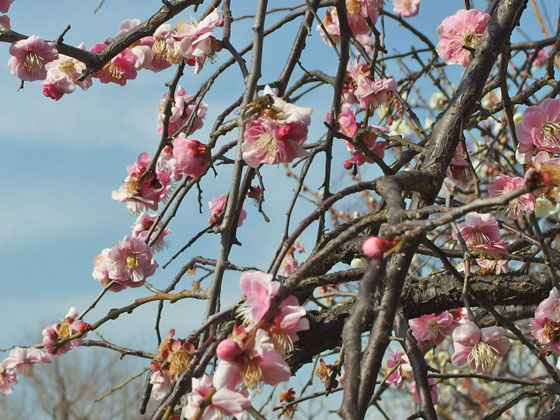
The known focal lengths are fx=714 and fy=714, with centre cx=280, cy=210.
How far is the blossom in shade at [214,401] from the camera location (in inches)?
34.8

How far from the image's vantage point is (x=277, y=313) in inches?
36.0

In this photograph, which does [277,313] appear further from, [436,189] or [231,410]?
[436,189]

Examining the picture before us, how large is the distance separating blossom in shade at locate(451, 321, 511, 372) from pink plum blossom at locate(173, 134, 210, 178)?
0.62 meters

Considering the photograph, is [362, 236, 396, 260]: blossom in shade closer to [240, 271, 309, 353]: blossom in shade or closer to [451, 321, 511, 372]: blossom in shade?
[240, 271, 309, 353]: blossom in shade

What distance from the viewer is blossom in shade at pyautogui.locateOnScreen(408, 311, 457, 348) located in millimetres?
1929

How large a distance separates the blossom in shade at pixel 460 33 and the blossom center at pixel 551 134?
41 cm

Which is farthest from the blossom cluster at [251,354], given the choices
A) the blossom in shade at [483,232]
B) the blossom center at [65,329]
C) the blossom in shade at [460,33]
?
the blossom in shade at [460,33]

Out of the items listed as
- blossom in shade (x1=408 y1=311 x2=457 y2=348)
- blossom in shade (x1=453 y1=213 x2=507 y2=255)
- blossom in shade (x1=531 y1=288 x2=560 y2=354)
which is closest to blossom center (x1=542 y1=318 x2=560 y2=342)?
blossom in shade (x1=531 y1=288 x2=560 y2=354)

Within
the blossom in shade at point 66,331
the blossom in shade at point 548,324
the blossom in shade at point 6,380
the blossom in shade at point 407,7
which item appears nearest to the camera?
the blossom in shade at point 66,331

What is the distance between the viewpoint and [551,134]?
1.59m

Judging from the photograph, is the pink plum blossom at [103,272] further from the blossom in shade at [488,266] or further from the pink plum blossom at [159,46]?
the blossom in shade at [488,266]

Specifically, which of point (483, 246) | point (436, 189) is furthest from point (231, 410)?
point (483, 246)

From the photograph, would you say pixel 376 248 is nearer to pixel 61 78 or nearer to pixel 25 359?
pixel 61 78

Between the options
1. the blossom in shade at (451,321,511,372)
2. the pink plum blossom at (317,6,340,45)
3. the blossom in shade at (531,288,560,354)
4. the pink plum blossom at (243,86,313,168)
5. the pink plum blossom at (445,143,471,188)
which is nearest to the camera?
the pink plum blossom at (243,86,313,168)
